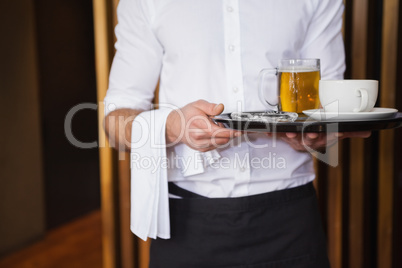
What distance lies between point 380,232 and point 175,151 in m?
1.03

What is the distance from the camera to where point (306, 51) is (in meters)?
1.03

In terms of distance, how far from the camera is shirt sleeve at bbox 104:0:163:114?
3.18ft

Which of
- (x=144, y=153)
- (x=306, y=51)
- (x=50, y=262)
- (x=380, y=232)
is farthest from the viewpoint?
(x=50, y=262)

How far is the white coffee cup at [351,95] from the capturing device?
776mm

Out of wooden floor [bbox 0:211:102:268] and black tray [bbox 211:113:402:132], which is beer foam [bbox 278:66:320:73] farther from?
wooden floor [bbox 0:211:102:268]

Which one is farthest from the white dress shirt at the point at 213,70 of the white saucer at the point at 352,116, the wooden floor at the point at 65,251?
the wooden floor at the point at 65,251

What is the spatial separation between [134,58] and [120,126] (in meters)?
0.17

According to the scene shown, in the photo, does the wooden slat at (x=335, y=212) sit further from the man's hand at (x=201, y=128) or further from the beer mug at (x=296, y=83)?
the man's hand at (x=201, y=128)

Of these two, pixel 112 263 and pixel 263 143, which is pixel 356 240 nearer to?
pixel 263 143

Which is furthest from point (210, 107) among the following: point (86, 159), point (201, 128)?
point (86, 159)

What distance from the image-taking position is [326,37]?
1.00m

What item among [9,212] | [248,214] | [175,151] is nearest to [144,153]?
[175,151]

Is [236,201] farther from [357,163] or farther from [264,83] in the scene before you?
[357,163]

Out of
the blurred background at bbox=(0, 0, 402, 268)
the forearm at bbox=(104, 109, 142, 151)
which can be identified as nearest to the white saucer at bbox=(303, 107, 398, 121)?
the forearm at bbox=(104, 109, 142, 151)
